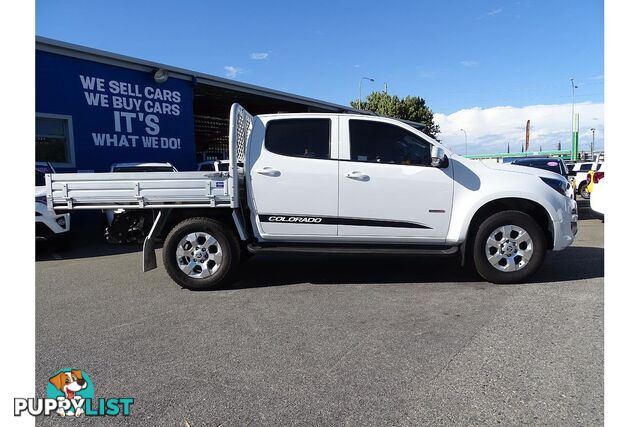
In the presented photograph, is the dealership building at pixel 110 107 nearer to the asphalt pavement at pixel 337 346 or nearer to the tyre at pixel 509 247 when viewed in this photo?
the asphalt pavement at pixel 337 346

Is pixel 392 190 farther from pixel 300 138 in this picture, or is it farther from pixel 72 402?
pixel 72 402

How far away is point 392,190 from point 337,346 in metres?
2.27

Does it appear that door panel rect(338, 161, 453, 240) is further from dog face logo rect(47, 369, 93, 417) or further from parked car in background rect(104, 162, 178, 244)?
dog face logo rect(47, 369, 93, 417)

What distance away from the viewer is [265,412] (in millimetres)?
2785

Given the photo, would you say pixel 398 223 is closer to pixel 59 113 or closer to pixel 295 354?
pixel 295 354

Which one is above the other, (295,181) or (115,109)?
(115,109)

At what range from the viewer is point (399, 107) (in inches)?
1729

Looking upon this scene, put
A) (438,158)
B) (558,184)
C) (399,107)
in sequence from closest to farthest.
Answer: (438,158)
(558,184)
(399,107)

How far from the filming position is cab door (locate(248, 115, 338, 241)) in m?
5.41

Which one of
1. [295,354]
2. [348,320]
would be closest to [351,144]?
[348,320]

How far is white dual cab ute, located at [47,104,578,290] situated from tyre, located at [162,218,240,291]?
12 mm

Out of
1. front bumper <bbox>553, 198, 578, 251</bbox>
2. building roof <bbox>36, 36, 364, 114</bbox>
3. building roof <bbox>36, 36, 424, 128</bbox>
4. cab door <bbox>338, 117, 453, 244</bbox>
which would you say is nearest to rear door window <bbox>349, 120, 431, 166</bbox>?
cab door <bbox>338, 117, 453, 244</bbox>

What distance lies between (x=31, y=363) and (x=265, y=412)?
1.99 m

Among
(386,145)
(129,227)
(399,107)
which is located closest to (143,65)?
(129,227)
